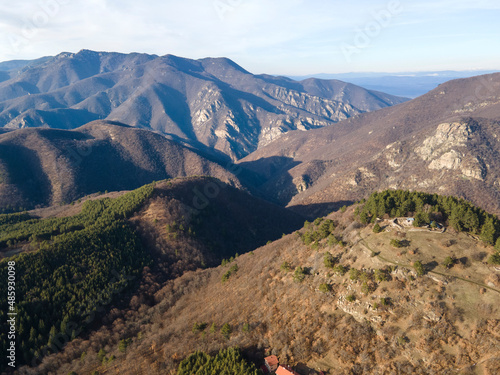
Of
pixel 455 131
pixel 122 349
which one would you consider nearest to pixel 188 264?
pixel 122 349

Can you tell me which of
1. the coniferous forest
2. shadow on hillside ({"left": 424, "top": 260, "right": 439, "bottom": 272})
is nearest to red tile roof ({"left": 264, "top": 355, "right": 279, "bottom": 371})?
shadow on hillside ({"left": 424, "top": 260, "right": 439, "bottom": 272})

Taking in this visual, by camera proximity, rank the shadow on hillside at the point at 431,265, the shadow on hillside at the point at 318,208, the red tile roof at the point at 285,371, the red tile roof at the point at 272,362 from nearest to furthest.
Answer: the red tile roof at the point at 285,371 → the red tile roof at the point at 272,362 → the shadow on hillside at the point at 431,265 → the shadow on hillside at the point at 318,208

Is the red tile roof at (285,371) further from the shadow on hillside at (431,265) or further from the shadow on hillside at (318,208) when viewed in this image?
the shadow on hillside at (318,208)

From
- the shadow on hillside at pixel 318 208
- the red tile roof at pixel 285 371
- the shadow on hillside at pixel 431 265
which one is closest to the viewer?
the red tile roof at pixel 285 371

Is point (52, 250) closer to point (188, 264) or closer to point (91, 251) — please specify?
point (91, 251)

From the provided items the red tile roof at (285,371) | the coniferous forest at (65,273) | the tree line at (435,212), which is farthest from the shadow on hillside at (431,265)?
the coniferous forest at (65,273)

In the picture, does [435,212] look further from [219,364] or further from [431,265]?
[219,364]

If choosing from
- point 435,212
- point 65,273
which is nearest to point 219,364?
point 435,212

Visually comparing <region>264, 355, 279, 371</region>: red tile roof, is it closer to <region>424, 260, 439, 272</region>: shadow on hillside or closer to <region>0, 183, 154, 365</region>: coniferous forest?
<region>424, 260, 439, 272</region>: shadow on hillside

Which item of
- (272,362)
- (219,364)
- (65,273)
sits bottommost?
(65,273)
